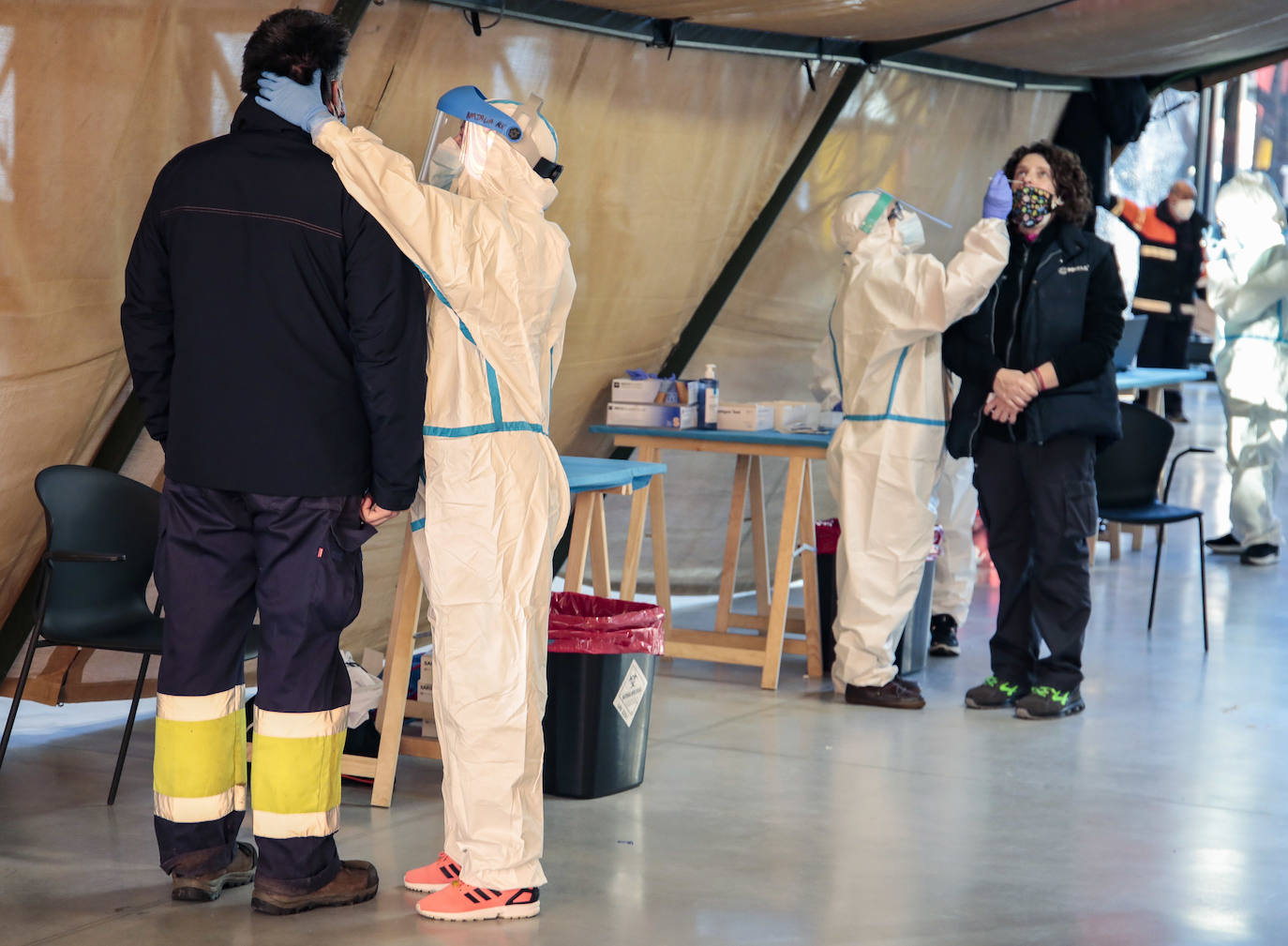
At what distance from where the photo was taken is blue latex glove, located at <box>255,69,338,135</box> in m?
2.67

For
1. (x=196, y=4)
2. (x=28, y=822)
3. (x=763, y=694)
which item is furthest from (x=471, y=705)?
(x=763, y=694)

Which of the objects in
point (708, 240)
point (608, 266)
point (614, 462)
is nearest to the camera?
point (614, 462)

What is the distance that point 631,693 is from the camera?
3.65m

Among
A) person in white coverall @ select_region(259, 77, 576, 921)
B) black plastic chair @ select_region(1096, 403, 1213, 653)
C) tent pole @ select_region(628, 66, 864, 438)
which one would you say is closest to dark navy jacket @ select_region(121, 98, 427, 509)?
person in white coverall @ select_region(259, 77, 576, 921)

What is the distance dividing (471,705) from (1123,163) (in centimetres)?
1245

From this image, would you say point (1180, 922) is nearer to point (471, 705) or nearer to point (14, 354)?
point (471, 705)

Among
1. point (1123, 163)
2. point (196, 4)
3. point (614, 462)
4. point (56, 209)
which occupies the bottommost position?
point (614, 462)

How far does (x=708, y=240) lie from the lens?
554 cm

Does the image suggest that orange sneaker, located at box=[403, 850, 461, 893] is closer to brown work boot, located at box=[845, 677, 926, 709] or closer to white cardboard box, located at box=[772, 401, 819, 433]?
brown work boot, located at box=[845, 677, 926, 709]

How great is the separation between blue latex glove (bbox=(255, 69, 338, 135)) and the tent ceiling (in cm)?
178

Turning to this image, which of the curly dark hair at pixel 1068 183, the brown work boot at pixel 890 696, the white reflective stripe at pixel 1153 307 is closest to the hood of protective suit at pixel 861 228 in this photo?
the curly dark hair at pixel 1068 183

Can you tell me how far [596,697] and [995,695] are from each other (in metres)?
1.62

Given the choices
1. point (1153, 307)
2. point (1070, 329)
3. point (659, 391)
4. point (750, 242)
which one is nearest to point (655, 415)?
point (659, 391)

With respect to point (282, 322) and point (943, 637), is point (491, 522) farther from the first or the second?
point (943, 637)
